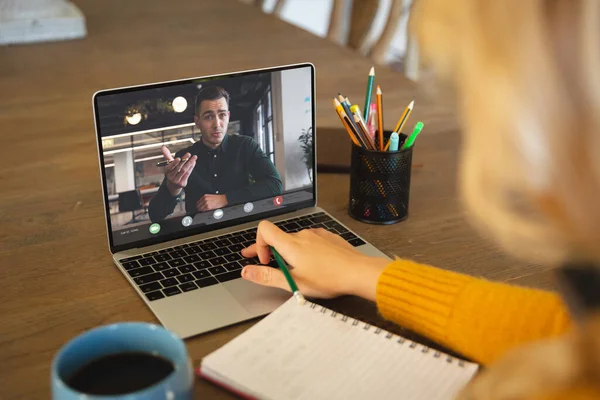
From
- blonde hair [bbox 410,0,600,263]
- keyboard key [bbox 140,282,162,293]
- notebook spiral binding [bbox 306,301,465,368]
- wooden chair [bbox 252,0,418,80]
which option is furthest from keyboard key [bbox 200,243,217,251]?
wooden chair [bbox 252,0,418,80]

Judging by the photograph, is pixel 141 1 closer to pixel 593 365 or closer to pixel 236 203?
pixel 236 203

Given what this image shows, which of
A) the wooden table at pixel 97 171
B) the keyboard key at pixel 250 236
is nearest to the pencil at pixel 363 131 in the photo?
the wooden table at pixel 97 171

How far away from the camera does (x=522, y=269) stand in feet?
3.33

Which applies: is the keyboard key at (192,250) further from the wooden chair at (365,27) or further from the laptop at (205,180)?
the wooden chair at (365,27)

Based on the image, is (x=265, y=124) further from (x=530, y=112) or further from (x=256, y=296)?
(x=530, y=112)

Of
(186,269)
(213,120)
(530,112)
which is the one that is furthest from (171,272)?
(530,112)

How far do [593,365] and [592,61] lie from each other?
0.76 feet

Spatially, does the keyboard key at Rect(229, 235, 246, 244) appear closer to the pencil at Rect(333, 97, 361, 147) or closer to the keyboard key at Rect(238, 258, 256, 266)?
the keyboard key at Rect(238, 258, 256, 266)

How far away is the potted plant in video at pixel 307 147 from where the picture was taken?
113 centimetres

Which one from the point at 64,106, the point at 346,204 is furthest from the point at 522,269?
the point at 64,106

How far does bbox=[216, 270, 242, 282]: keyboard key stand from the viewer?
38.1 inches

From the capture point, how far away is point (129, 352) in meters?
0.67

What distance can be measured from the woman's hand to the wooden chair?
5.65 ft

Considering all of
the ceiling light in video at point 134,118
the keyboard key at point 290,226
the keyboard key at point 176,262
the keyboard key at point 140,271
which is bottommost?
the keyboard key at point 140,271
